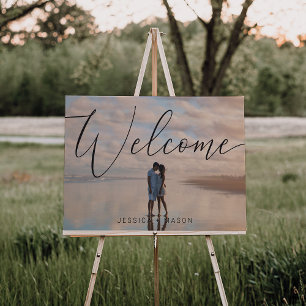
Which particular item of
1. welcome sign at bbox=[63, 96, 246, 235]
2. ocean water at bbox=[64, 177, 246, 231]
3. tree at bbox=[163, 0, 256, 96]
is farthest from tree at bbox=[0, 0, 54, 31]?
ocean water at bbox=[64, 177, 246, 231]

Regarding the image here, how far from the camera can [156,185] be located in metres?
2.72

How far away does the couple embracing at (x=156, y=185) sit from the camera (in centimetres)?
270

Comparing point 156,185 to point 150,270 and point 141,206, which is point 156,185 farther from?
point 150,270

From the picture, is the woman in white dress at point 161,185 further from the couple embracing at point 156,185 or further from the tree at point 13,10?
the tree at point 13,10

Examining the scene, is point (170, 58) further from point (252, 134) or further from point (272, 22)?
point (252, 134)

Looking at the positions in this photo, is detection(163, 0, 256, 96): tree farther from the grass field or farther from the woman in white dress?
the woman in white dress

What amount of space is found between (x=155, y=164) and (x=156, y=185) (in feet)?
0.45

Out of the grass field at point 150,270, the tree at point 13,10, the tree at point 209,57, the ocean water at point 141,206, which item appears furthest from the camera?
the tree at point 209,57

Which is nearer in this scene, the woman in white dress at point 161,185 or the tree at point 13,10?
the woman in white dress at point 161,185

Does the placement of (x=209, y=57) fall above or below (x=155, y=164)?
above

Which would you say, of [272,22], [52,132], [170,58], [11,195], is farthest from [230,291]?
[52,132]

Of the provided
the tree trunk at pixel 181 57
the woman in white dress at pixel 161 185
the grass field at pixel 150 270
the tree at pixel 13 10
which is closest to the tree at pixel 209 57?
the tree trunk at pixel 181 57

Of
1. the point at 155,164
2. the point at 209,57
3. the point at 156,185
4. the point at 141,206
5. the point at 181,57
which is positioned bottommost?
the point at 141,206

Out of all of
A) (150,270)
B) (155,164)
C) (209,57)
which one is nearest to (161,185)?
(155,164)
